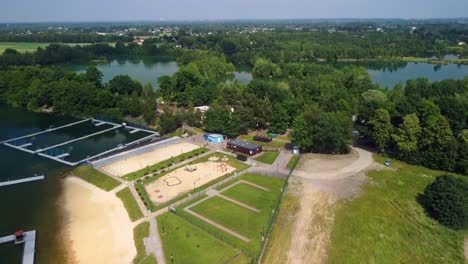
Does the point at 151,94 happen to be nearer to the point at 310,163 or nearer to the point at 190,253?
the point at 310,163

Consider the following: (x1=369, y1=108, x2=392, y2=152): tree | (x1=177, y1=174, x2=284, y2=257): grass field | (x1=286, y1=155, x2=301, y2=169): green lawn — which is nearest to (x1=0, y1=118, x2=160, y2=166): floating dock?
(x1=177, y1=174, x2=284, y2=257): grass field

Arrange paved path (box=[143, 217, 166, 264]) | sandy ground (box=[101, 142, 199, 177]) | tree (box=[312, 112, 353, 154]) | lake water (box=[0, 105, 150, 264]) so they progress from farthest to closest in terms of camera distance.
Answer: tree (box=[312, 112, 353, 154]) < sandy ground (box=[101, 142, 199, 177]) < lake water (box=[0, 105, 150, 264]) < paved path (box=[143, 217, 166, 264])

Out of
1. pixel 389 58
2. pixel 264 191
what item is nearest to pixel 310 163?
pixel 264 191

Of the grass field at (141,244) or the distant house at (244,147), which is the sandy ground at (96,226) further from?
the distant house at (244,147)

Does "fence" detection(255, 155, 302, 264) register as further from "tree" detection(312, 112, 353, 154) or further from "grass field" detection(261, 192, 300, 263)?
"tree" detection(312, 112, 353, 154)

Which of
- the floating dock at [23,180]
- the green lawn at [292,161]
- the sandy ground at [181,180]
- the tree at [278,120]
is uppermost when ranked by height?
the tree at [278,120]

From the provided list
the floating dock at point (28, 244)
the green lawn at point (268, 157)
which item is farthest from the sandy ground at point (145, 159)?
the floating dock at point (28, 244)
